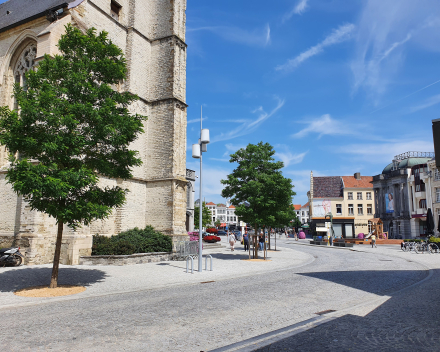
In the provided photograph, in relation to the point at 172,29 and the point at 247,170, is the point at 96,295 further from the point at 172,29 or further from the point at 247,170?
the point at 172,29

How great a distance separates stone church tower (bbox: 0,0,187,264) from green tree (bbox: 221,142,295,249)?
3.99 meters

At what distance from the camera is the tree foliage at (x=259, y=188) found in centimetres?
1711

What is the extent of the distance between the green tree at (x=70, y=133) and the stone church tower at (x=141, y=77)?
667 centimetres

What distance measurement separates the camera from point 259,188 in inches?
668

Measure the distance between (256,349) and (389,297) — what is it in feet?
16.9

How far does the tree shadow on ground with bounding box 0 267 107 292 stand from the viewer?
1014 centimetres

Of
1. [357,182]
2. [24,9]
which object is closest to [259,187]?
[24,9]

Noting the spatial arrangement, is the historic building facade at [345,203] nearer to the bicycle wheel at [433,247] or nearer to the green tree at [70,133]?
the bicycle wheel at [433,247]

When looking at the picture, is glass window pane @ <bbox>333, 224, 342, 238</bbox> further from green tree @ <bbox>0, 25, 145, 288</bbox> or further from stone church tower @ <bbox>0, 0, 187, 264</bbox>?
green tree @ <bbox>0, 25, 145, 288</bbox>

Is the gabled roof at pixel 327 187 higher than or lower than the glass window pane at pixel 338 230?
higher

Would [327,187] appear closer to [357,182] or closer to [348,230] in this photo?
[357,182]

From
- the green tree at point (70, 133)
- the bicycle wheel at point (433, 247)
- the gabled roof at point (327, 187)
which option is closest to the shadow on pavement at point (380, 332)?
the green tree at point (70, 133)

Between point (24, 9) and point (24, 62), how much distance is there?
6348 mm

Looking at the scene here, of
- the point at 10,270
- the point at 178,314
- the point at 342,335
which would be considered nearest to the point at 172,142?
the point at 10,270
